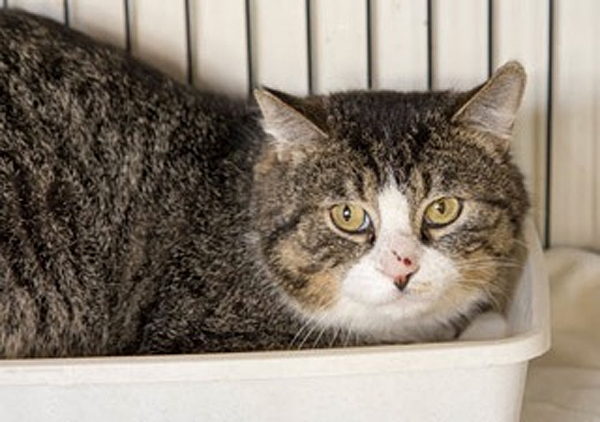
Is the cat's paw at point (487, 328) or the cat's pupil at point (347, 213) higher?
the cat's pupil at point (347, 213)

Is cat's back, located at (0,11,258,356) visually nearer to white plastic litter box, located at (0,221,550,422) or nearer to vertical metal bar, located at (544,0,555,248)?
white plastic litter box, located at (0,221,550,422)

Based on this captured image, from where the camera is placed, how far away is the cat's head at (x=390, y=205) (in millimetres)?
1271

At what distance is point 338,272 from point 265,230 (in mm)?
120

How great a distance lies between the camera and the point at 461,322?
1.45 meters

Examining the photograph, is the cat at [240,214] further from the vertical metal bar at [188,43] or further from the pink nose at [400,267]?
the vertical metal bar at [188,43]

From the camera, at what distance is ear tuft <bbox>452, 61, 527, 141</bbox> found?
1.29 m

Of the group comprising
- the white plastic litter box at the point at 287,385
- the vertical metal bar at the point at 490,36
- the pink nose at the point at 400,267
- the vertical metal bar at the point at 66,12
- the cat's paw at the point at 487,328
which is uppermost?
the vertical metal bar at the point at 66,12

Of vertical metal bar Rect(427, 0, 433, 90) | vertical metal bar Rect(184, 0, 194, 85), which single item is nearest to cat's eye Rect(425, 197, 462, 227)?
vertical metal bar Rect(427, 0, 433, 90)

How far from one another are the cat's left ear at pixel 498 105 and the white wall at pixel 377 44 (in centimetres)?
35

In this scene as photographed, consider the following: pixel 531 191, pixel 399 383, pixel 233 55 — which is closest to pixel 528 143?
pixel 531 191

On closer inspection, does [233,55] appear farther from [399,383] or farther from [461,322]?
[399,383]

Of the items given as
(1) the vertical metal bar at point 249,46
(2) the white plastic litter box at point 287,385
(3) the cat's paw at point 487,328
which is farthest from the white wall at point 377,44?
(2) the white plastic litter box at point 287,385

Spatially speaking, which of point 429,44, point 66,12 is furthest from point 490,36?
point 66,12

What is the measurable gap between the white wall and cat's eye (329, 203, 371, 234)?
427mm
